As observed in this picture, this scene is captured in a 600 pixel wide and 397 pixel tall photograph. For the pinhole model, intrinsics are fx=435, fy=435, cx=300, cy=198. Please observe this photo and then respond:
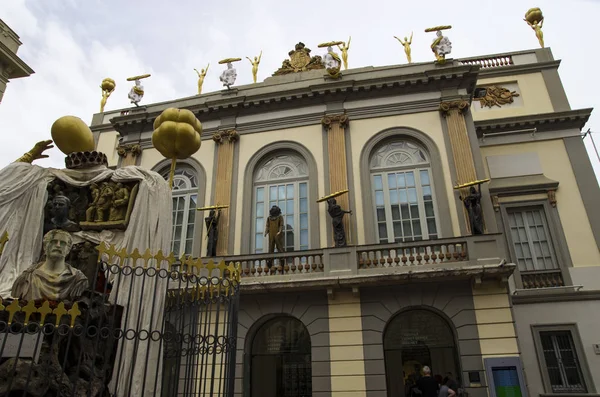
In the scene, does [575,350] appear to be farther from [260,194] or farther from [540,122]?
[260,194]

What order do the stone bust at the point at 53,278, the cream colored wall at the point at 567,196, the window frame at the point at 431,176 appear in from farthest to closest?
the cream colored wall at the point at 567,196 → the window frame at the point at 431,176 → the stone bust at the point at 53,278

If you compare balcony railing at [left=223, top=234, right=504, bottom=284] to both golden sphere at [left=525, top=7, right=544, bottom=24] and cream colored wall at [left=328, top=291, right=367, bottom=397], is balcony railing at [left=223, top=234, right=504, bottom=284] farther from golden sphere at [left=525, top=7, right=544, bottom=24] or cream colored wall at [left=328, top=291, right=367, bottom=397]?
golden sphere at [left=525, top=7, right=544, bottom=24]

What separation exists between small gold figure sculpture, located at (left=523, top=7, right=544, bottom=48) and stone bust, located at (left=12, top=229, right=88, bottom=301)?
1991cm

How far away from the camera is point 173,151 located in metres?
5.90

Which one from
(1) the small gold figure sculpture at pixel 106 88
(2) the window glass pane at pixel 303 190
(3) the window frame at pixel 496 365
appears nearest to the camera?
(3) the window frame at pixel 496 365

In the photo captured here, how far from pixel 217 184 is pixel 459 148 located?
815 centimetres

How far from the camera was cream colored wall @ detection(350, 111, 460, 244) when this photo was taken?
45.1ft

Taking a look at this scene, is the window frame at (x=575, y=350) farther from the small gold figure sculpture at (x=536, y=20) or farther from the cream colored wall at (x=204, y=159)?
the small gold figure sculpture at (x=536, y=20)

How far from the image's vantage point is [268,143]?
51.5ft

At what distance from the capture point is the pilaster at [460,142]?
13.4m

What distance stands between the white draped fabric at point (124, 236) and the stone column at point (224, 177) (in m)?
8.96

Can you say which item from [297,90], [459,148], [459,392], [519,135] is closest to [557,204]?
[519,135]

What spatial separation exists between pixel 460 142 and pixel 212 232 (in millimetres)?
8511

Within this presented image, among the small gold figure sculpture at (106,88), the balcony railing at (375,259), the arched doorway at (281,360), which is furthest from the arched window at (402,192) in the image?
the small gold figure sculpture at (106,88)
